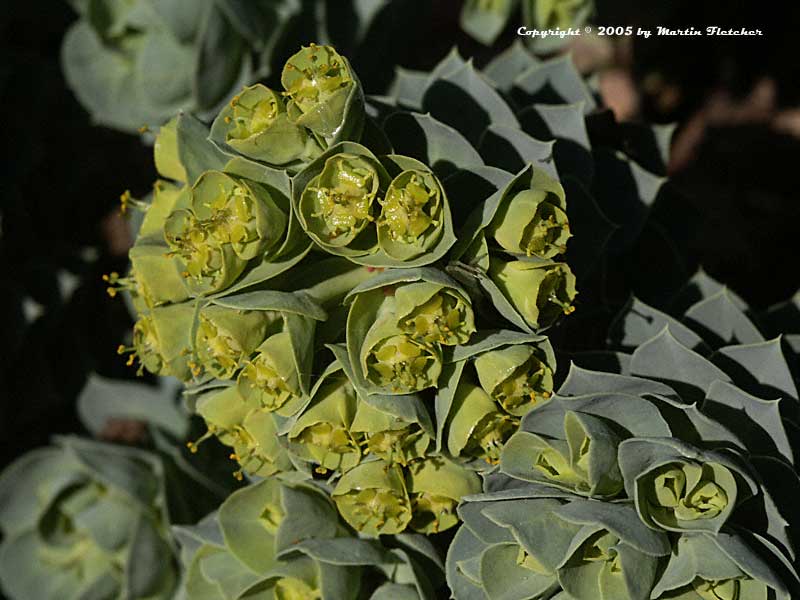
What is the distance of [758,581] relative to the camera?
1.27 metres

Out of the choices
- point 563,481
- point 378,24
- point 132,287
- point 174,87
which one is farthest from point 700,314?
point 174,87

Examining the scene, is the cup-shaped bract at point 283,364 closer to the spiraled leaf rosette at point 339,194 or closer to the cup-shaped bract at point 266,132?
the spiraled leaf rosette at point 339,194

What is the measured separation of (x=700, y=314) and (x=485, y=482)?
1.70ft

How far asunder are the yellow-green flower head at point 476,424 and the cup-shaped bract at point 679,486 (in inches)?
7.9

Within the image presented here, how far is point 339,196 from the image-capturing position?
1248 mm

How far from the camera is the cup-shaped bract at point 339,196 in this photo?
4.11ft

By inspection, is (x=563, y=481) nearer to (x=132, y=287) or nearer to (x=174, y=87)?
(x=132, y=287)

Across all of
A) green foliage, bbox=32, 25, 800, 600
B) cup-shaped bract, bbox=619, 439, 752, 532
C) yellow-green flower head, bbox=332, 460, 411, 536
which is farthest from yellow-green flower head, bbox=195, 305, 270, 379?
cup-shaped bract, bbox=619, 439, 752, 532

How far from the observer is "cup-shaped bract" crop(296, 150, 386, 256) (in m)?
1.25

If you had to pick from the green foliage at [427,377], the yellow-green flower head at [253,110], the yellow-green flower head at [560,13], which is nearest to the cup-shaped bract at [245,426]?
the green foliage at [427,377]

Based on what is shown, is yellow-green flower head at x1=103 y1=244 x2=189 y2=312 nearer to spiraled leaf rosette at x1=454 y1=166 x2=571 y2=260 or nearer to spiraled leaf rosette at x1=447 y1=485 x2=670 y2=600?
spiraled leaf rosette at x1=454 y1=166 x2=571 y2=260

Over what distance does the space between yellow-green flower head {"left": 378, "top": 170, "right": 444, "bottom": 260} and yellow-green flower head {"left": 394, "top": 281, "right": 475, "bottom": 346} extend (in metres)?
0.05

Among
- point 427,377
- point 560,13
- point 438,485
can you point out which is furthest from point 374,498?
point 560,13

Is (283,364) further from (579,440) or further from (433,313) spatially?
(579,440)
